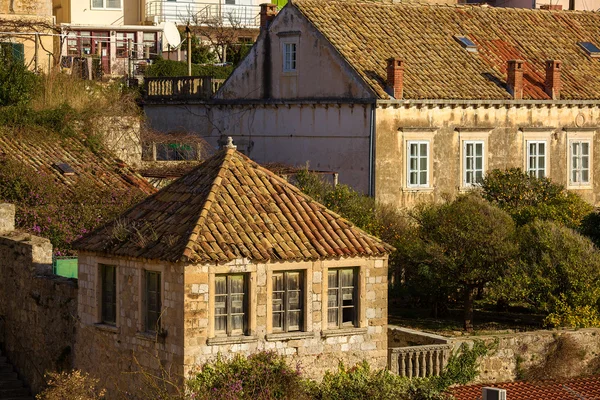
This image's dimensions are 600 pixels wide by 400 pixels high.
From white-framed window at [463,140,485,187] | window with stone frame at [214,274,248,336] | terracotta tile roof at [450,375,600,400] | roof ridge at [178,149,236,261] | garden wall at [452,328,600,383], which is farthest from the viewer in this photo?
white-framed window at [463,140,485,187]

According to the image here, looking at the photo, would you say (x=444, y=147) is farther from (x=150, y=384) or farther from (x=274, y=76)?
(x=150, y=384)

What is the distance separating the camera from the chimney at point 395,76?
136 ft

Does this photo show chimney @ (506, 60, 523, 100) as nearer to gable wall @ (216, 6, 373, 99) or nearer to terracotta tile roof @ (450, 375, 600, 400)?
gable wall @ (216, 6, 373, 99)

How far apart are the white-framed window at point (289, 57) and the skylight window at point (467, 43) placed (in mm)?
5497

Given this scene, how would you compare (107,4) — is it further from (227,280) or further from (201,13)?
(227,280)

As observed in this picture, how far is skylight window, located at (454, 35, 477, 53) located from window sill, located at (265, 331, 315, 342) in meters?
23.3

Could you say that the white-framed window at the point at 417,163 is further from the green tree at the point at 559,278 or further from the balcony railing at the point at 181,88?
the green tree at the point at 559,278

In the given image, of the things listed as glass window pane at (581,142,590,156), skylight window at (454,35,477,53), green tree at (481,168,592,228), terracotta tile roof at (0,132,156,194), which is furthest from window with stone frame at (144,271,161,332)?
glass window pane at (581,142,590,156)

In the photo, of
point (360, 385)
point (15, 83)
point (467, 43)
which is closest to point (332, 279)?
point (360, 385)

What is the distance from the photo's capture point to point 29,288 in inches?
1182

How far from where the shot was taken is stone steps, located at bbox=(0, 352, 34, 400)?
29297 mm

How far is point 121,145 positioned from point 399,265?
10081 mm

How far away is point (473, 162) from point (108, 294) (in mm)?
20811

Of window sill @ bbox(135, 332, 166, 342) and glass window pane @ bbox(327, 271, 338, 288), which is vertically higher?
glass window pane @ bbox(327, 271, 338, 288)
